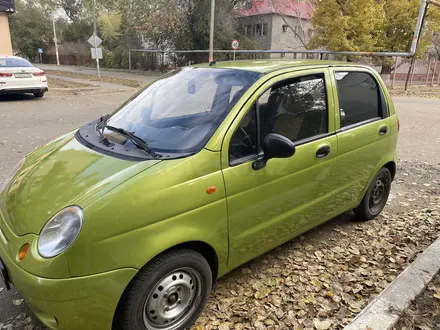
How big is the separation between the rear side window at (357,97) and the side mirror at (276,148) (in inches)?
42.5

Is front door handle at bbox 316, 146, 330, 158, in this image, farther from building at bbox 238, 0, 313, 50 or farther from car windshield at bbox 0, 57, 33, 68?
building at bbox 238, 0, 313, 50

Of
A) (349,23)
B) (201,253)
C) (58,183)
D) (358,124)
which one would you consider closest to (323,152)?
(358,124)

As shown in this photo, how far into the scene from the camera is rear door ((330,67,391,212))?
3.33m

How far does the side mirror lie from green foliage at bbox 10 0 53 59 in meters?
56.9

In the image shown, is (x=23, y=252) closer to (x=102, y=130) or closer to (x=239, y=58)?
(x=102, y=130)

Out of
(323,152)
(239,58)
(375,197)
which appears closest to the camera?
(323,152)

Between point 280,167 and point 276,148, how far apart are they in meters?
0.28

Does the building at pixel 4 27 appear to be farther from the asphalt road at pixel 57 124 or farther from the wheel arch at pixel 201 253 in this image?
the wheel arch at pixel 201 253

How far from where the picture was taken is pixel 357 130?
3.44 m

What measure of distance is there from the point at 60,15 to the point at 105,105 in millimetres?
50131

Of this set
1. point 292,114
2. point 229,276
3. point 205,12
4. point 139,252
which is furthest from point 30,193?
point 205,12

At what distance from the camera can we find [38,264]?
192cm

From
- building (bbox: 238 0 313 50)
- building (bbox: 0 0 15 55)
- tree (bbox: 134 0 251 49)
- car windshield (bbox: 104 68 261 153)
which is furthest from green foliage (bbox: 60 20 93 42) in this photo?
car windshield (bbox: 104 68 261 153)

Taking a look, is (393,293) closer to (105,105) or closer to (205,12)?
(105,105)
